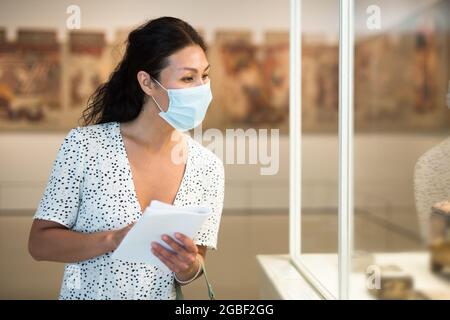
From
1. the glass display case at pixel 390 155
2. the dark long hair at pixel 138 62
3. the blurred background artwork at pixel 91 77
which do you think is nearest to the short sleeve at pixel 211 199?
the dark long hair at pixel 138 62

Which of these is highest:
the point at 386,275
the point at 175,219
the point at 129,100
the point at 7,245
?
the point at 129,100

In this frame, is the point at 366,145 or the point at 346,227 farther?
the point at 346,227

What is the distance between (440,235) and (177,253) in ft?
1.64

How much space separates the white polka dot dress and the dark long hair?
0.15 feet

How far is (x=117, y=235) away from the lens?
1155 mm

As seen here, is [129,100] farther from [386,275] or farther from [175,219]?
[386,275]

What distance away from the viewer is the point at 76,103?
3.84 meters

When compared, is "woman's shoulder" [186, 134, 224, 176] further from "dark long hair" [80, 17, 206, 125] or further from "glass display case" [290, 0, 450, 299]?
"glass display case" [290, 0, 450, 299]

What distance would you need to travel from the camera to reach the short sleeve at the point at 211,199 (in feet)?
4.45

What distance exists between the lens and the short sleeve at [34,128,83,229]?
3.96 feet

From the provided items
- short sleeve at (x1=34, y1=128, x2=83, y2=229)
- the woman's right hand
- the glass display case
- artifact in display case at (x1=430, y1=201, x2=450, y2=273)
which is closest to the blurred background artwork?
the glass display case
